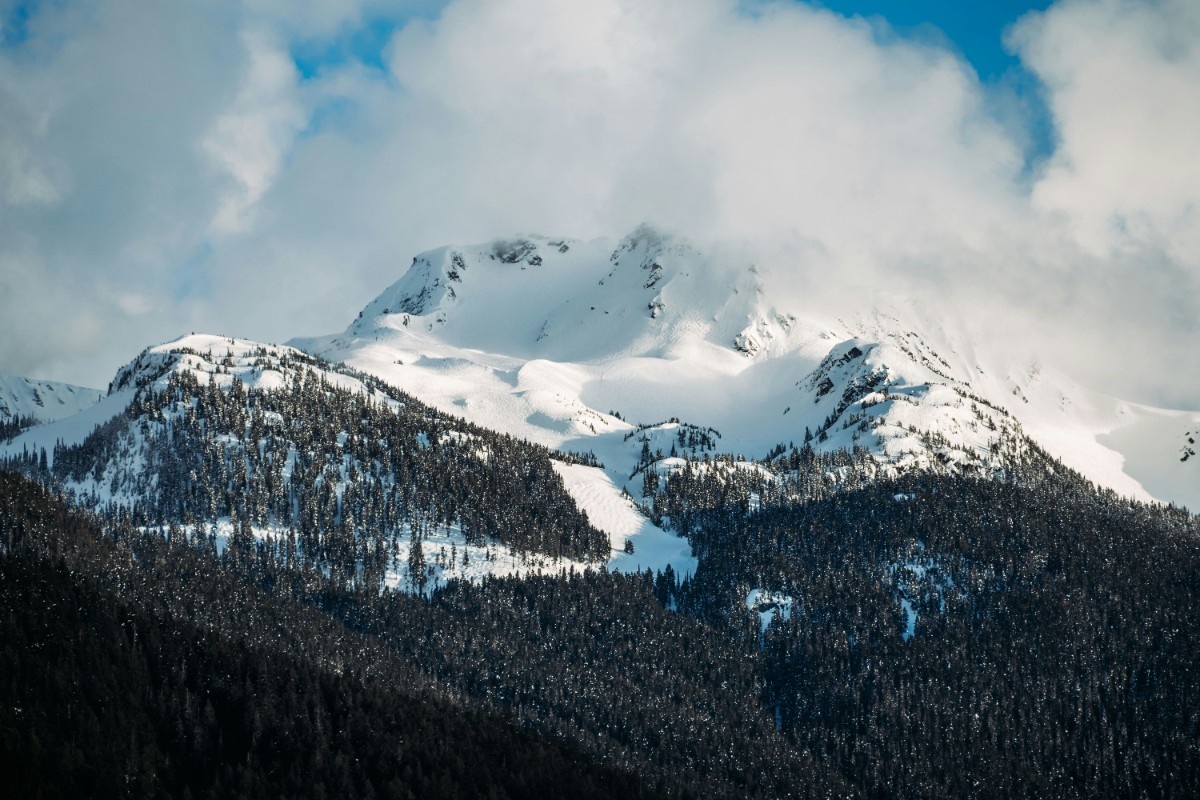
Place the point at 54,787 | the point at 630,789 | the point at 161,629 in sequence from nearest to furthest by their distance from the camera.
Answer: the point at 54,787, the point at 630,789, the point at 161,629

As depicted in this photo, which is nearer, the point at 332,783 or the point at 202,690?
the point at 332,783

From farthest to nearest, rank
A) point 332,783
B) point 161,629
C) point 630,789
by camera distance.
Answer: point 161,629 → point 630,789 → point 332,783

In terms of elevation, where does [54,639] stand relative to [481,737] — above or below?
above

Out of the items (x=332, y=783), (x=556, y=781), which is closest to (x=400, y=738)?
(x=332, y=783)

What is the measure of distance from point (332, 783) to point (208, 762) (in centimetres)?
2095

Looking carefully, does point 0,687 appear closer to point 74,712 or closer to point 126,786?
point 74,712

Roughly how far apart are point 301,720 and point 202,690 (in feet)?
67.7

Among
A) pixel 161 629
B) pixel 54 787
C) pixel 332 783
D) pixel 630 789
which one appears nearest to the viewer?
pixel 54 787

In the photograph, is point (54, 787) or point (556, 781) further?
point (556, 781)

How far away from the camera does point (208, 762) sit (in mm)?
163125

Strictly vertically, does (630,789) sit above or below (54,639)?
below

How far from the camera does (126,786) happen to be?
150 m

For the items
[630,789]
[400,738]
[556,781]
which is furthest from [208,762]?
[630,789]

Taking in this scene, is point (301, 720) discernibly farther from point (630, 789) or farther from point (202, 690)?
point (630, 789)
